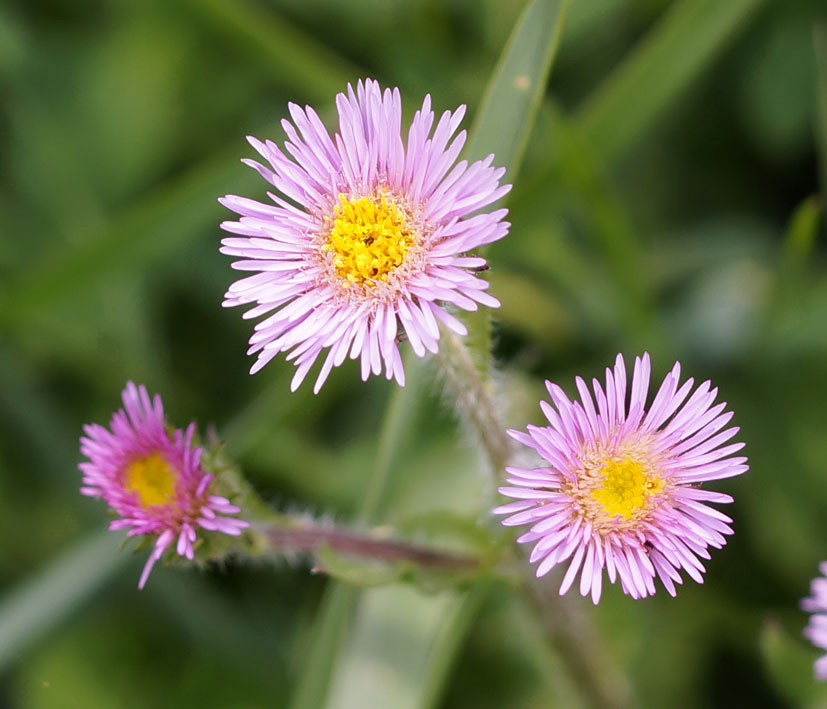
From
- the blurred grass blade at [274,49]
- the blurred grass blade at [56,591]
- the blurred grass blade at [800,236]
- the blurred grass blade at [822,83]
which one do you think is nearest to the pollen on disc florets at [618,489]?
the blurred grass blade at [800,236]

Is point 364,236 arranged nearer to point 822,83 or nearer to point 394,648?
point 394,648

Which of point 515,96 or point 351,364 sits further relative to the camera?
point 351,364

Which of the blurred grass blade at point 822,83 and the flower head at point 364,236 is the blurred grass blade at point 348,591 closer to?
the flower head at point 364,236

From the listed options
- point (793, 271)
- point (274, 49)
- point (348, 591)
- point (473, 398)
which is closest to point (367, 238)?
point (473, 398)

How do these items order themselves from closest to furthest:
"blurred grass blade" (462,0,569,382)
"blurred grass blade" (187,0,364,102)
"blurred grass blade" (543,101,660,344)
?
"blurred grass blade" (462,0,569,382)
"blurred grass blade" (543,101,660,344)
"blurred grass blade" (187,0,364,102)

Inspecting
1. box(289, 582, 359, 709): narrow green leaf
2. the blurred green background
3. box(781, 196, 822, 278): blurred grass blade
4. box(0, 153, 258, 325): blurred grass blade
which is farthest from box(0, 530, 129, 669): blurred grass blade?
box(781, 196, 822, 278): blurred grass blade

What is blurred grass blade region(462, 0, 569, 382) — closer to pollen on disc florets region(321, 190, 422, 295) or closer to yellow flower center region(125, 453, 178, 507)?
pollen on disc florets region(321, 190, 422, 295)

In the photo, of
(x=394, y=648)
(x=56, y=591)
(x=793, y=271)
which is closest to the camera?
(x=394, y=648)
